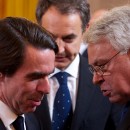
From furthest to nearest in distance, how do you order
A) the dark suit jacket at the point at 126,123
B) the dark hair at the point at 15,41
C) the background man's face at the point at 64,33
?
the background man's face at the point at 64,33, the dark suit jacket at the point at 126,123, the dark hair at the point at 15,41

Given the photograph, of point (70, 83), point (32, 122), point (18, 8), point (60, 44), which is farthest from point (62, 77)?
point (18, 8)

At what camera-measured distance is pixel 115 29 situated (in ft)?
4.96

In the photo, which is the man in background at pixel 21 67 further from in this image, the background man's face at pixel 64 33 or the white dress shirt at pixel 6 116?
the background man's face at pixel 64 33

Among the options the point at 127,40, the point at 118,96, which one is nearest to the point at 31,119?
the point at 118,96

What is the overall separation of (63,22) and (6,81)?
64 centimetres

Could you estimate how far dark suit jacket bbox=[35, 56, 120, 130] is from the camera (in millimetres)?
1847

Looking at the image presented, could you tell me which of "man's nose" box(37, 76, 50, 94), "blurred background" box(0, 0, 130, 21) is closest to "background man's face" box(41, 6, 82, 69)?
"man's nose" box(37, 76, 50, 94)

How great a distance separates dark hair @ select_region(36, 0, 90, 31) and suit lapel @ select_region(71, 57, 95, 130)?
24cm

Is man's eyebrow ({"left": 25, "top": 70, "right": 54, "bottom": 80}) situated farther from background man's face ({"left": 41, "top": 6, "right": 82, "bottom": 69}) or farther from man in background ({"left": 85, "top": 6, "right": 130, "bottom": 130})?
background man's face ({"left": 41, "top": 6, "right": 82, "bottom": 69})

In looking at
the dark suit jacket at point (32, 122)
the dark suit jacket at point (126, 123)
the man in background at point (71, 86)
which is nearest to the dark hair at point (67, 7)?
the man in background at point (71, 86)

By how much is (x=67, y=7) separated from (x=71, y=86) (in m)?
0.39

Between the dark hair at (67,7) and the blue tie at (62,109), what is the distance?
351 mm

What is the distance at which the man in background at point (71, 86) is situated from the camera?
1.86 metres

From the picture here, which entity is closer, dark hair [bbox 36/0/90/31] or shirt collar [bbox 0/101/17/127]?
shirt collar [bbox 0/101/17/127]
